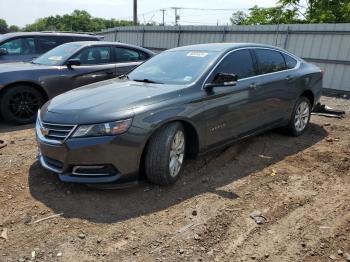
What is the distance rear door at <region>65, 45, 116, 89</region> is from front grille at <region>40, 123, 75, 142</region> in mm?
3535

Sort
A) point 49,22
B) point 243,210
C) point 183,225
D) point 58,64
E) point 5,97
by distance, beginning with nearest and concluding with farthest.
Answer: point 183,225
point 243,210
point 5,97
point 58,64
point 49,22

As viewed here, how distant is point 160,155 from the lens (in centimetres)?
416

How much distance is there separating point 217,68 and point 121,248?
259cm

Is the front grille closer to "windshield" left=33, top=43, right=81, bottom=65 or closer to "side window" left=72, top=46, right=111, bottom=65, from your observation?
"windshield" left=33, top=43, right=81, bottom=65

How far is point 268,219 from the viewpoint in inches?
151

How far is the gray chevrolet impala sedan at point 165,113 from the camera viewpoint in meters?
4.00

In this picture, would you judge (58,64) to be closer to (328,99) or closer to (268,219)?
(268,219)

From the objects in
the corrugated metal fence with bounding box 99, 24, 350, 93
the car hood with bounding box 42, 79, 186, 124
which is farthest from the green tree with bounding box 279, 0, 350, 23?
the car hood with bounding box 42, 79, 186, 124

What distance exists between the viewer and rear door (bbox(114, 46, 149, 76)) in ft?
27.1

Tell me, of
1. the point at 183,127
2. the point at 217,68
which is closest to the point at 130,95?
the point at 183,127

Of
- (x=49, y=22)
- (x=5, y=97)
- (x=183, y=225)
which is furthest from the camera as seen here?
(x=49, y=22)

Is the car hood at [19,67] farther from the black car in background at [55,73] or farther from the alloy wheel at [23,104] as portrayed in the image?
the alloy wheel at [23,104]

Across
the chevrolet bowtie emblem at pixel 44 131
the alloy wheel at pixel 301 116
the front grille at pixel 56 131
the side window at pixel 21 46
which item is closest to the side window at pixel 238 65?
the alloy wheel at pixel 301 116

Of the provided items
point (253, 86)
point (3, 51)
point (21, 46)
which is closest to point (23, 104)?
point (3, 51)
